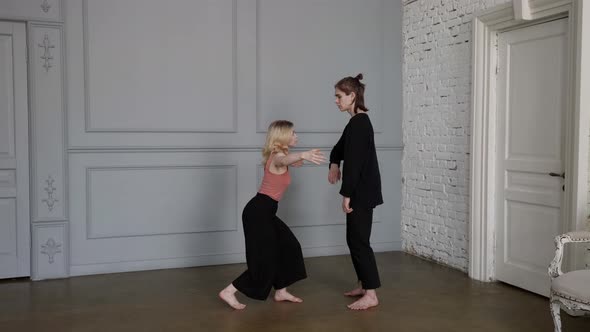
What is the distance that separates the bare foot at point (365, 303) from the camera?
424 cm

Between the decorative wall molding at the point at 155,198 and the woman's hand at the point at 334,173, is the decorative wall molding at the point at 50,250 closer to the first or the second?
the decorative wall molding at the point at 155,198

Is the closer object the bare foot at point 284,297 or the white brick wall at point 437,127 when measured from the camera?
the bare foot at point 284,297

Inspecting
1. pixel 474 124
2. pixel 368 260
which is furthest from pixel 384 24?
pixel 368 260

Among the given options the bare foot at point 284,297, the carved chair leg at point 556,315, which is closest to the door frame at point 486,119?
the carved chair leg at point 556,315

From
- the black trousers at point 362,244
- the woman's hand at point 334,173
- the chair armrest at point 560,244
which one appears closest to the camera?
the chair armrest at point 560,244

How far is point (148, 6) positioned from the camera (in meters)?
5.36

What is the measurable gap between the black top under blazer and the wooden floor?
2.68 ft

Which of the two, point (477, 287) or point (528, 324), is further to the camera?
point (477, 287)

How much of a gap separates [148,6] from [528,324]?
13.3 ft

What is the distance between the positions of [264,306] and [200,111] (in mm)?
2077

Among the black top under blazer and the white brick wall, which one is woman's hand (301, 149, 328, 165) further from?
the white brick wall

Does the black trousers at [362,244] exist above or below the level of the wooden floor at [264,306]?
above

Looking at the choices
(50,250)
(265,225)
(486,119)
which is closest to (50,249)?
(50,250)

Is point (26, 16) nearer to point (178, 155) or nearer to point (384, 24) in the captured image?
point (178, 155)
